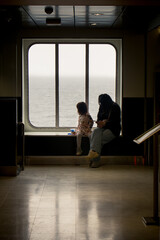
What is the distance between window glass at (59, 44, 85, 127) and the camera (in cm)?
841

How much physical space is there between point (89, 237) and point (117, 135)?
3862mm

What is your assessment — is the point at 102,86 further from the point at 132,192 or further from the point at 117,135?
the point at 132,192

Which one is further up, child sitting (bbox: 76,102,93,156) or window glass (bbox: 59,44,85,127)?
window glass (bbox: 59,44,85,127)

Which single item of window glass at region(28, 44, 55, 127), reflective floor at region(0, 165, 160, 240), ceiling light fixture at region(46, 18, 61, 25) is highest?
ceiling light fixture at region(46, 18, 61, 25)

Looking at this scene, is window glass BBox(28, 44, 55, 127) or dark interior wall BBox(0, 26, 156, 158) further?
window glass BBox(28, 44, 55, 127)

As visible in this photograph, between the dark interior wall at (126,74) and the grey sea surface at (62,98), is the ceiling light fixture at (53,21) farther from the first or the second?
the grey sea surface at (62,98)

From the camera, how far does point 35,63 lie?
8438 millimetres

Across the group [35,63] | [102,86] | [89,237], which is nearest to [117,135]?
[102,86]

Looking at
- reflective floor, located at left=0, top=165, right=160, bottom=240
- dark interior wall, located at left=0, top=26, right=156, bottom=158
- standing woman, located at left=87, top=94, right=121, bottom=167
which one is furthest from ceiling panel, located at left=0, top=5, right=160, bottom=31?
reflective floor, located at left=0, top=165, right=160, bottom=240

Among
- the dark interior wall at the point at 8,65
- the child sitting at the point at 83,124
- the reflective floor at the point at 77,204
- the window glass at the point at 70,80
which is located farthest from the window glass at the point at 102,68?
the reflective floor at the point at 77,204

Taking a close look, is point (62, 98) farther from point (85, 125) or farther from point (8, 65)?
point (8, 65)

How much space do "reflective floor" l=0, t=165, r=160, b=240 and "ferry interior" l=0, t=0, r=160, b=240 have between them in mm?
15

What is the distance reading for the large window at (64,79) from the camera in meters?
8.36

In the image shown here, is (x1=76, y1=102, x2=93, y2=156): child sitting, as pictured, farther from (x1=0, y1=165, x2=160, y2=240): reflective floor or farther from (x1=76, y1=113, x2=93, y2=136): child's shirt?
(x1=0, y1=165, x2=160, y2=240): reflective floor
